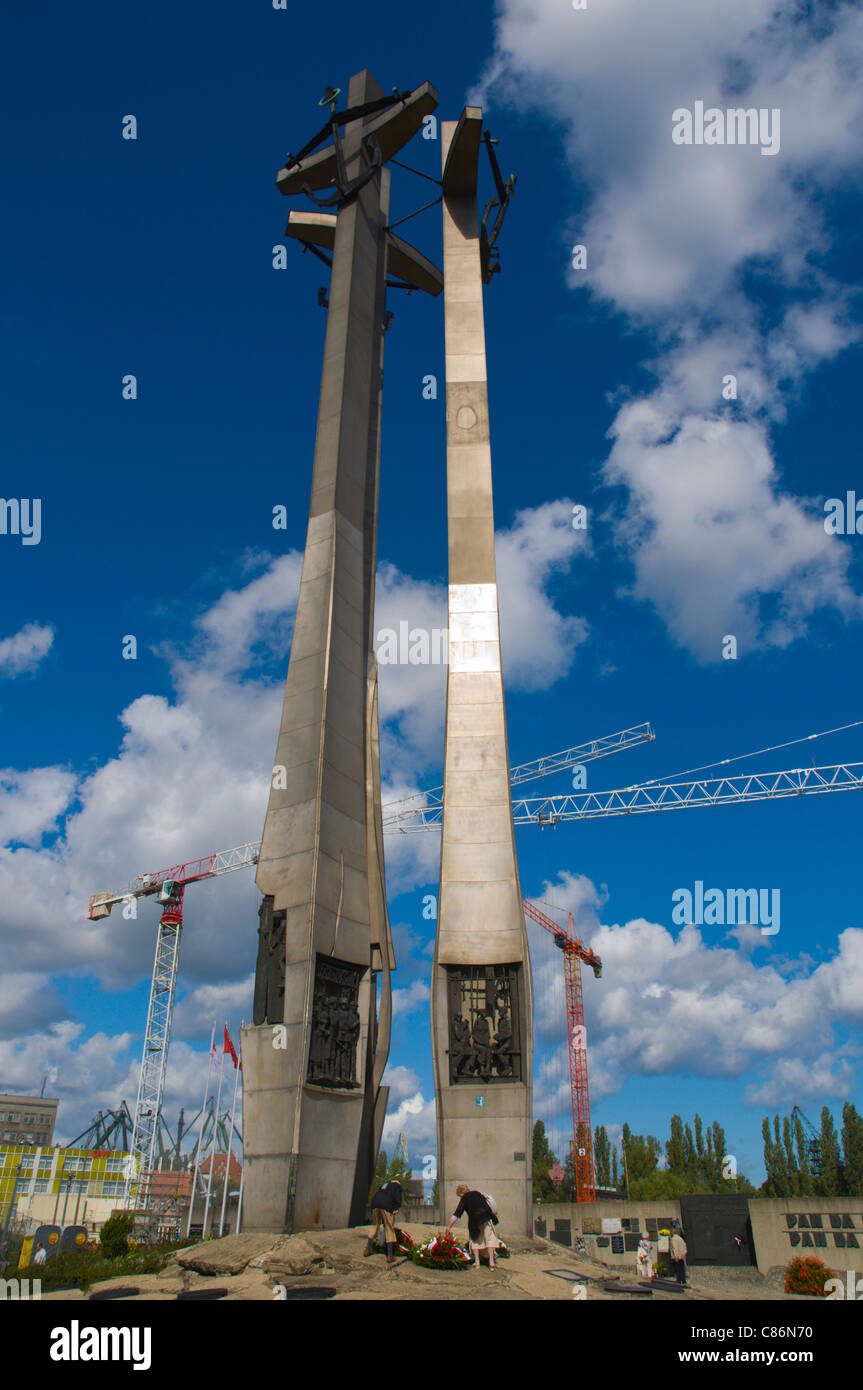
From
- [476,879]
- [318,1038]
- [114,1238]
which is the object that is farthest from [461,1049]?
[114,1238]

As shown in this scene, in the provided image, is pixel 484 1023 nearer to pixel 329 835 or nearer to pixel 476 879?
pixel 476 879

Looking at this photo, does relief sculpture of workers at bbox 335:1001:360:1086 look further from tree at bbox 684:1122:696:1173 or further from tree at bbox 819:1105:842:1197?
tree at bbox 684:1122:696:1173

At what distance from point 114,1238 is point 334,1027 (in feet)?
25.4

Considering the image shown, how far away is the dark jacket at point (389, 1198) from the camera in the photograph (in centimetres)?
1342

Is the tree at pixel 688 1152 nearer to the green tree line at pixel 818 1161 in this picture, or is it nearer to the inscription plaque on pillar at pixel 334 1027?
the green tree line at pixel 818 1161

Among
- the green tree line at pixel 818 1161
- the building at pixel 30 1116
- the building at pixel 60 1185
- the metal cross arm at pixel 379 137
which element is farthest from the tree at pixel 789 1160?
the building at pixel 30 1116

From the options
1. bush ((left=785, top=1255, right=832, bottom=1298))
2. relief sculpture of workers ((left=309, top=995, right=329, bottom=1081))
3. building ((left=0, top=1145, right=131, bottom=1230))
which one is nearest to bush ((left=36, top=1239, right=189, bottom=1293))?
relief sculpture of workers ((left=309, top=995, right=329, bottom=1081))

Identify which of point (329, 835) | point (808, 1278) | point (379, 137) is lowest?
point (808, 1278)

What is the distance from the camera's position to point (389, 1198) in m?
13.5

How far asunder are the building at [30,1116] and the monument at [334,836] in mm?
137782

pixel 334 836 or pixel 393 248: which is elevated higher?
pixel 393 248
